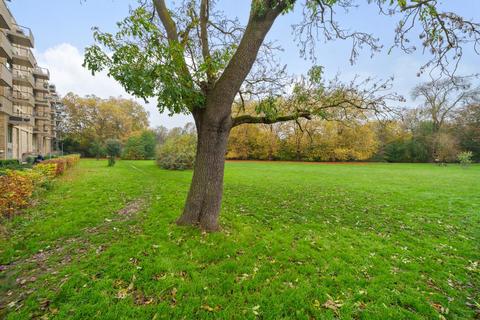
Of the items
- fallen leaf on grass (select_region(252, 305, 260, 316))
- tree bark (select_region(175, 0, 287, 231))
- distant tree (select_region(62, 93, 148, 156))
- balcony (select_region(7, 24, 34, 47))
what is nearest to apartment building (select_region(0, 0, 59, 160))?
balcony (select_region(7, 24, 34, 47))

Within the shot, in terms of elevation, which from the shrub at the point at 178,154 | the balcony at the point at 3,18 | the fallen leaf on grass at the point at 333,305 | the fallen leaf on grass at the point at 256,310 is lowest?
the fallen leaf on grass at the point at 333,305

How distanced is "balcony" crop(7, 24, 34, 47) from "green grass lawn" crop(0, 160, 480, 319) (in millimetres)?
Answer: 24233

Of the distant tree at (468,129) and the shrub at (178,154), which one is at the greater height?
the distant tree at (468,129)

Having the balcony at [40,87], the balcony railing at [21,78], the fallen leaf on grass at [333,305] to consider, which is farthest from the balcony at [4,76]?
the fallen leaf on grass at [333,305]

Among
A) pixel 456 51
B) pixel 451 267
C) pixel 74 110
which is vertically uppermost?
pixel 74 110

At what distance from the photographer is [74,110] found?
41594 millimetres

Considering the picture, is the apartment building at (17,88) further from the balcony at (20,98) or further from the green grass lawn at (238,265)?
the green grass lawn at (238,265)

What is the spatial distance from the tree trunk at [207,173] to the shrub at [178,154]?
47.2ft

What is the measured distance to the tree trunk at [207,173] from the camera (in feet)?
13.8

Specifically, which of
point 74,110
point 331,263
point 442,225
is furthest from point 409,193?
point 74,110

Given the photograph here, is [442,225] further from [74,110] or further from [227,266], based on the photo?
[74,110]

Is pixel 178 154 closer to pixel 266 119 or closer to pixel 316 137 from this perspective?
pixel 266 119

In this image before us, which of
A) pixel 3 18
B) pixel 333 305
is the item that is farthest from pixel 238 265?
pixel 3 18

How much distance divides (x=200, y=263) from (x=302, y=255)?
180 cm
